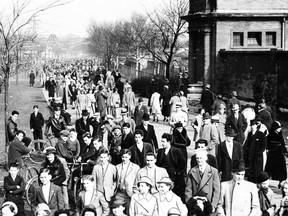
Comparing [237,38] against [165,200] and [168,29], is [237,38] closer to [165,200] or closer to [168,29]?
[168,29]

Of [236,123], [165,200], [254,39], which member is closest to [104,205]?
[165,200]

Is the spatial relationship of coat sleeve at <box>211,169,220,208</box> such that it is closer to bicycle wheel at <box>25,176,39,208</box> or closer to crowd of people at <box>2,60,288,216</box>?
crowd of people at <box>2,60,288,216</box>

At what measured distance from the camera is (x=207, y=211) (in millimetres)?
8422

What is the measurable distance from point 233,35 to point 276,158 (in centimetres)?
2338

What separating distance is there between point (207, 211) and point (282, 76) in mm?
22937

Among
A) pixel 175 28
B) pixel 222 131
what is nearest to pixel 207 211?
pixel 222 131

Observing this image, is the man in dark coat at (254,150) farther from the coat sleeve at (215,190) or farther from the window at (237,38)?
the window at (237,38)

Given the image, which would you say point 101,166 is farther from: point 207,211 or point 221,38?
point 221,38

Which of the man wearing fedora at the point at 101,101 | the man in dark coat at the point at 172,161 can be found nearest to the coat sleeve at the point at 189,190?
the man in dark coat at the point at 172,161

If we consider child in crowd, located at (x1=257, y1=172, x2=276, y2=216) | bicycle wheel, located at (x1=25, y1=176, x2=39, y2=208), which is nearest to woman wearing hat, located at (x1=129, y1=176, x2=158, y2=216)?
child in crowd, located at (x1=257, y1=172, x2=276, y2=216)

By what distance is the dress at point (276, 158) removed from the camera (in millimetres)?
14383

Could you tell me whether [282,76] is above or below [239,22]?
below

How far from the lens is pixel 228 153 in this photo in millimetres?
12203

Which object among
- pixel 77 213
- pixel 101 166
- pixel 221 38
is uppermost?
pixel 221 38
